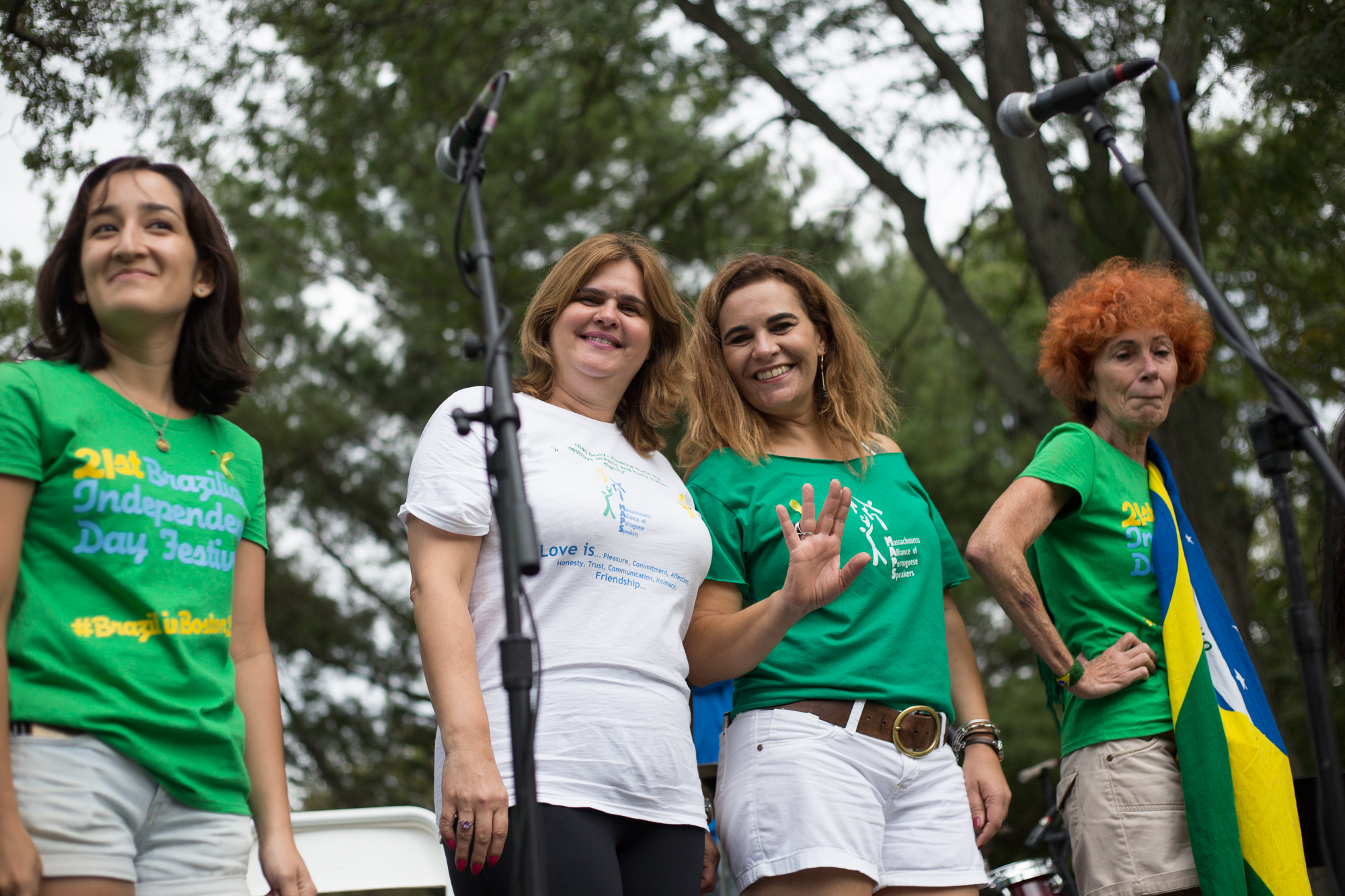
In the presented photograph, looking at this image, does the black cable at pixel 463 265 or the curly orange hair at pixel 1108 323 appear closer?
the black cable at pixel 463 265

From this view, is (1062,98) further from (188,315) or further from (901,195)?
(901,195)

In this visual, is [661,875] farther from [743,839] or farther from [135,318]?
[135,318]

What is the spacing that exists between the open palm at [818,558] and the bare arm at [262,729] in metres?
0.96

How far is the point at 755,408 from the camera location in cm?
270

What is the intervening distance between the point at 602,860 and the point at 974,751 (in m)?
1.11

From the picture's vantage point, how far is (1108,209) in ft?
21.5

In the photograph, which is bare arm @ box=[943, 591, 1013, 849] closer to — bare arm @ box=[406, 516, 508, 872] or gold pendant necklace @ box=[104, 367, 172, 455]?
bare arm @ box=[406, 516, 508, 872]

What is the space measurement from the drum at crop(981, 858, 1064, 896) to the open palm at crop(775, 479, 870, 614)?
2052 mm

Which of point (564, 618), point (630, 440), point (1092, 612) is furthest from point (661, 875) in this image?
point (1092, 612)

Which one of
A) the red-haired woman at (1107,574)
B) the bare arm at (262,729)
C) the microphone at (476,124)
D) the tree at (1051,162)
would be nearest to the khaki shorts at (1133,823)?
the red-haired woman at (1107,574)

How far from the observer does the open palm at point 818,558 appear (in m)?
2.11

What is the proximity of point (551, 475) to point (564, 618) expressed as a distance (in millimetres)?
276

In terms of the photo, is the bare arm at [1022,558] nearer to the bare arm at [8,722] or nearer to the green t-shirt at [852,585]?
the green t-shirt at [852,585]

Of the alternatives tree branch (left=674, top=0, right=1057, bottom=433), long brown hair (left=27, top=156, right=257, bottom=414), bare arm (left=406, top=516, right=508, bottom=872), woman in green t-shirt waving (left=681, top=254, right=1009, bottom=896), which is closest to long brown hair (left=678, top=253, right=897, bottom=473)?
woman in green t-shirt waving (left=681, top=254, right=1009, bottom=896)
